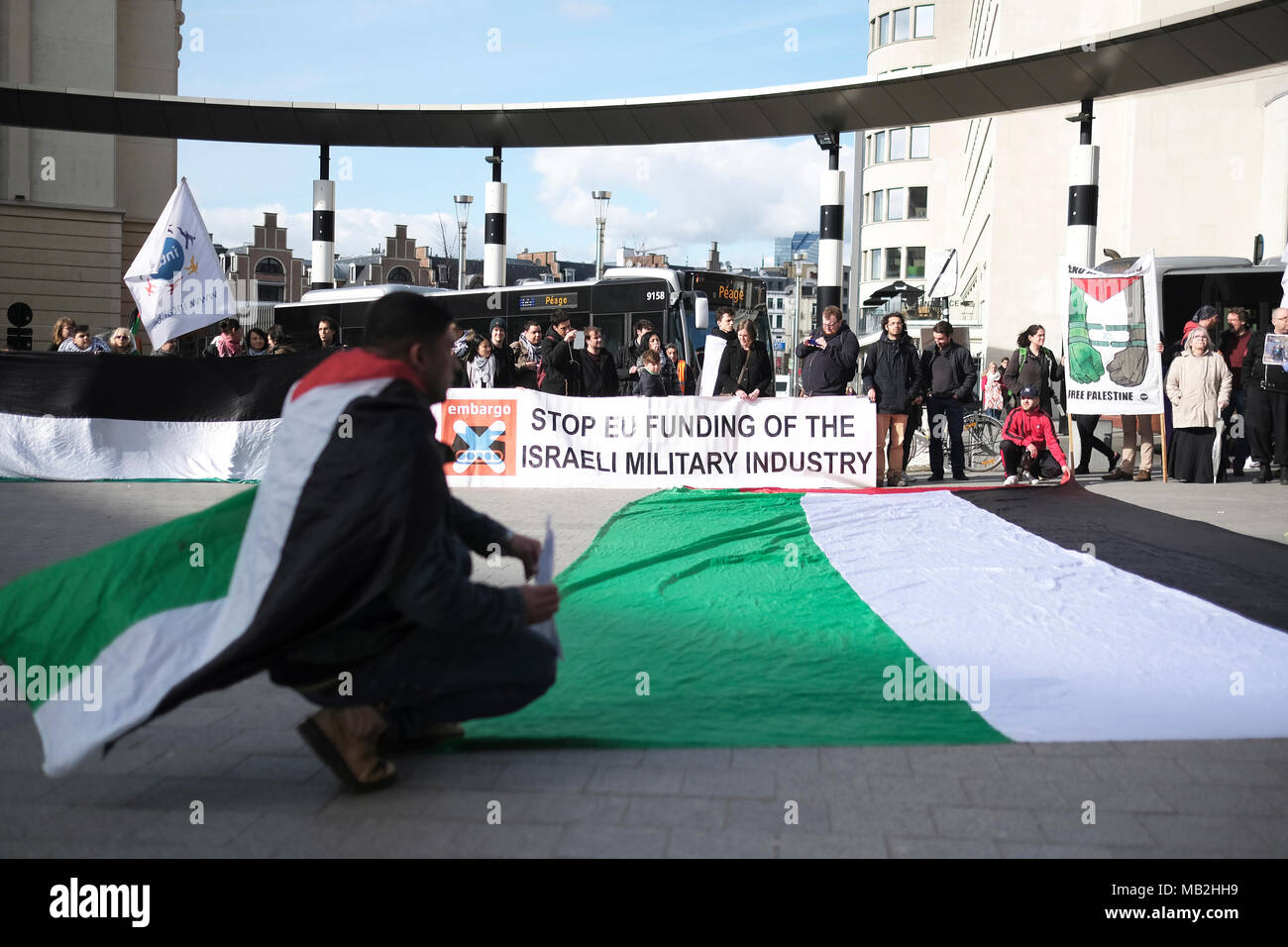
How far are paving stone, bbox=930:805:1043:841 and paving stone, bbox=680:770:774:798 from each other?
555mm

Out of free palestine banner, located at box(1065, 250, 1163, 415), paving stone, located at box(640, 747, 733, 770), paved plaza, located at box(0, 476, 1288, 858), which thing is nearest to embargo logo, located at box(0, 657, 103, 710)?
paved plaza, located at box(0, 476, 1288, 858)

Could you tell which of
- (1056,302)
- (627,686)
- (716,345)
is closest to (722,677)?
(627,686)

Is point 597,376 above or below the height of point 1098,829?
above

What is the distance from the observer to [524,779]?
159 inches

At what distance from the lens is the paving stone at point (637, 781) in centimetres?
392

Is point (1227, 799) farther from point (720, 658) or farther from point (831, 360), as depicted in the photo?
point (831, 360)

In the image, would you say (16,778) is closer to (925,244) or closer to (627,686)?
(627,686)

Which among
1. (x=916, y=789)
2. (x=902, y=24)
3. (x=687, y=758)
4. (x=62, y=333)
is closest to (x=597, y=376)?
(x=62, y=333)

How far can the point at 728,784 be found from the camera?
4008 millimetres

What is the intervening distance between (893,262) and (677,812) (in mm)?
74579

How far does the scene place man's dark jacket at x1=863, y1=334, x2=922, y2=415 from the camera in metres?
14.4

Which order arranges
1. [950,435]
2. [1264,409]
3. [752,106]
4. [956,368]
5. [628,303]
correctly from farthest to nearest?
[628,303]
[752,106]
[950,435]
[956,368]
[1264,409]

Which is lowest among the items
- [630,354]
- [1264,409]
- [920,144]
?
[1264,409]
